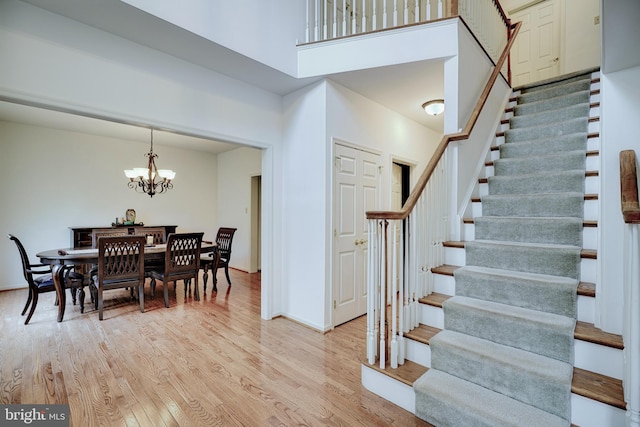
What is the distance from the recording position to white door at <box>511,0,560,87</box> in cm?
462

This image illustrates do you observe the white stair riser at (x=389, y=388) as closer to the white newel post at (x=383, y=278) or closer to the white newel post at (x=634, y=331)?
the white newel post at (x=383, y=278)

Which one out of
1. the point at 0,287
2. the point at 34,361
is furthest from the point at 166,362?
the point at 0,287

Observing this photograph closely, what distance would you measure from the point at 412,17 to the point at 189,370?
14.4ft

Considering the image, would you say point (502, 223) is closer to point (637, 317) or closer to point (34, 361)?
point (637, 317)

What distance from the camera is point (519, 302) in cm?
185

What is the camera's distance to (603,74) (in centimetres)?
165

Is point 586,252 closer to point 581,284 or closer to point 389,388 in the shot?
point 581,284

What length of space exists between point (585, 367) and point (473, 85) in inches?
100

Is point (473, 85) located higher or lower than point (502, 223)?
higher

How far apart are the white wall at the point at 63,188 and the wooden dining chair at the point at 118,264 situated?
252 centimetres

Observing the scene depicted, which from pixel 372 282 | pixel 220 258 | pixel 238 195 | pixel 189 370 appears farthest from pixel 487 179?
pixel 238 195

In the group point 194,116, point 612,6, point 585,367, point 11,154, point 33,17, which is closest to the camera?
point 612,6

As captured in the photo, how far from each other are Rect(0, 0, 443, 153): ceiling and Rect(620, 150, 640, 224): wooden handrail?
1.81m

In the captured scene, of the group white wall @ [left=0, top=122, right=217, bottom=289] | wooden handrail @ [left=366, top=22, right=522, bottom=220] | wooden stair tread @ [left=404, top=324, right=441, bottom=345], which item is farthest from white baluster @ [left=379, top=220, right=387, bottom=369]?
white wall @ [left=0, top=122, right=217, bottom=289]
